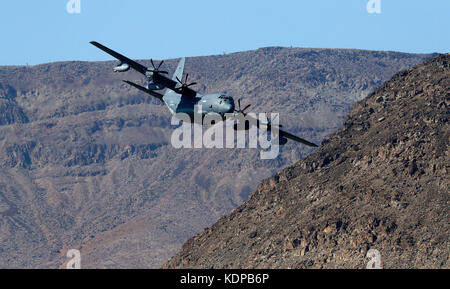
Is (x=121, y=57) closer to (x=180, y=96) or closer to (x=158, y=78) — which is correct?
(x=158, y=78)

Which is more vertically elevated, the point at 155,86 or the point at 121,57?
the point at 121,57

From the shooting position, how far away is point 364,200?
13825 cm

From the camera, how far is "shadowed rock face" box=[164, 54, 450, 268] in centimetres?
12875

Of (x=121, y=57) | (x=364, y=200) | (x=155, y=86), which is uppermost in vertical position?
(x=121, y=57)

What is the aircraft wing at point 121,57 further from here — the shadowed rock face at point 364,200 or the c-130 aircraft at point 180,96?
the shadowed rock face at point 364,200

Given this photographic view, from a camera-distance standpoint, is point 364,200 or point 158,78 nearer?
point 158,78

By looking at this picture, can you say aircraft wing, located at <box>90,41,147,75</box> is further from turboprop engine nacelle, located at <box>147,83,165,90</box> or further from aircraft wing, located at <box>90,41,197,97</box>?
turboprop engine nacelle, located at <box>147,83,165,90</box>

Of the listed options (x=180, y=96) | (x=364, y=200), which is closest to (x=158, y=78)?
(x=180, y=96)

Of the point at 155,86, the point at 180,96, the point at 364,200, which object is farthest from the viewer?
the point at 364,200

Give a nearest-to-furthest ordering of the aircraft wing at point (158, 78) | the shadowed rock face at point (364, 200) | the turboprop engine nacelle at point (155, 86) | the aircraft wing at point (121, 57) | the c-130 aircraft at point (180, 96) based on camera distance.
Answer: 1. the aircraft wing at point (121, 57)
2. the c-130 aircraft at point (180, 96)
3. the aircraft wing at point (158, 78)
4. the turboprop engine nacelle at point (155, 86)
5. the shadowed rock face at point (364, 200)

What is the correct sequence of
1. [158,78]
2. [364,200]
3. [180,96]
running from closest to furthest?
1. [158,78]
2. [180,96]
3. [364,200]

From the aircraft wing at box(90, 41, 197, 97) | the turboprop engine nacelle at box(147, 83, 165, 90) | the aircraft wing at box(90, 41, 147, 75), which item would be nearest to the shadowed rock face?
the aircraft wing at box(90, 41, 197, 97)

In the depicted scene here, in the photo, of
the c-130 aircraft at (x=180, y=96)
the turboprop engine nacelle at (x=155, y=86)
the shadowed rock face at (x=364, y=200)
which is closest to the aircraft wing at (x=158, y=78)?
the c-130 aircraft at (x=180, y=96)

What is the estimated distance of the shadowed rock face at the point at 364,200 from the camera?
12875 cm
